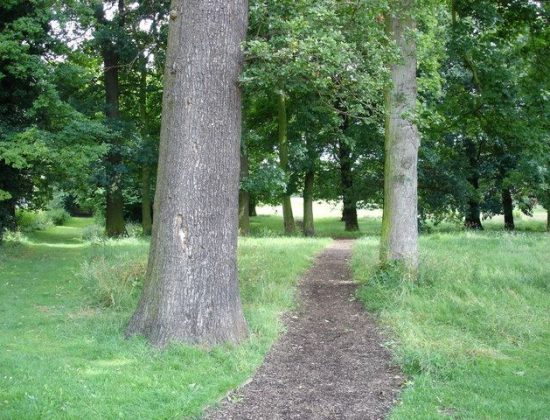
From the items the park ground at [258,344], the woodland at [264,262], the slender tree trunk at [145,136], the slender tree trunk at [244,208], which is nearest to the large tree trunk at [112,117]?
the slender tree trunk at [145,136]

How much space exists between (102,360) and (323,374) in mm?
2521

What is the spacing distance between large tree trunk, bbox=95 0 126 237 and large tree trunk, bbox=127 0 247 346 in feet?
51.6

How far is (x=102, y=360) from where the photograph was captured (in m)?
6.30

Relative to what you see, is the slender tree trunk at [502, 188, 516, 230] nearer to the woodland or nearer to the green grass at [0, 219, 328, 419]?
the woodland

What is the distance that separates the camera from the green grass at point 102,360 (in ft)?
16.3

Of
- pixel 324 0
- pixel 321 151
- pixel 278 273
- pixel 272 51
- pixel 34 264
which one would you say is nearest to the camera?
pixel 272 51

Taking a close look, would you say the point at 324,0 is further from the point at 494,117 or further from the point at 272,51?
the point at 494,117

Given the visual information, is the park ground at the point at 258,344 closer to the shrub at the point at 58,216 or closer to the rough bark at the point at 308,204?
the rough bark at the point at 308,204

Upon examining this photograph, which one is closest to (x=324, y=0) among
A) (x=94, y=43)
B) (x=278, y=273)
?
(x=278, y=273)

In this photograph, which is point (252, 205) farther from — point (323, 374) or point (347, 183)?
point (323, 374)

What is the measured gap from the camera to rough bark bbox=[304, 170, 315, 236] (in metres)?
28.2

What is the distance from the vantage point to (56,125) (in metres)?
17.6

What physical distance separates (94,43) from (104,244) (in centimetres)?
822

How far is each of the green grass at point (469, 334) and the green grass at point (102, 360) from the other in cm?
176
